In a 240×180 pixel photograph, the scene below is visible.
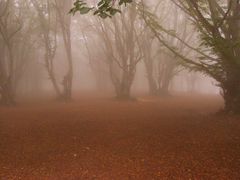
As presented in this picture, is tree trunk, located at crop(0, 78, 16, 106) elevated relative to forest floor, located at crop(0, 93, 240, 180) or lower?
elevated

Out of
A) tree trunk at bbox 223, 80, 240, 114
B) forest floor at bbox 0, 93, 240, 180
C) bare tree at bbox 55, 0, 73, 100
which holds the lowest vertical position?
forest floor at bbox 0, 93, 240, 180

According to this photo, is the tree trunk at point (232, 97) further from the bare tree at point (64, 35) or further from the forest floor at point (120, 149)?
the bare tree at point (64, 35)

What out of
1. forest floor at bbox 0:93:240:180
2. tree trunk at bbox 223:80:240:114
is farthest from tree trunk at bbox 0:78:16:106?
tree trunk at bbox 223:80:240:114

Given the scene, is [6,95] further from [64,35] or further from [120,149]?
[120,149]

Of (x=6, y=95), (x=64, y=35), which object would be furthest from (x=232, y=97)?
(x=64, y=35)

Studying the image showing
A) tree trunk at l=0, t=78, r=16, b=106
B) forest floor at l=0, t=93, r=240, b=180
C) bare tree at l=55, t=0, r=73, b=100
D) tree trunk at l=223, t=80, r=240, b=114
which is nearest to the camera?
forest floor at l=0, t=93, r=240, b=180

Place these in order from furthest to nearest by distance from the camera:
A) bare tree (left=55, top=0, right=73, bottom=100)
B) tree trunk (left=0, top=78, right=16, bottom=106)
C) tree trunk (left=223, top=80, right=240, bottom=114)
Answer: bare tree (left=55, top=0, right=73, bottom=100) → tree trunk (left=0, top=78, right=16, bottom=106) → tree trunk (left=223, top=80, right=240, bottom=114)

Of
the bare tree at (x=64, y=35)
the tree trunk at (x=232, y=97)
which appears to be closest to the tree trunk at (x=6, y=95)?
the bare tree at (x=64, y=35)

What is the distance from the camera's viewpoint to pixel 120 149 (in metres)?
5.09

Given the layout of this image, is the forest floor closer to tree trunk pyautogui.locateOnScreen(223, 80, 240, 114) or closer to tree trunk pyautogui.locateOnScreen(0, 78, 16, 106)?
tree trunk pyautogui.locateOnScreen(223, 80, 240, 114)

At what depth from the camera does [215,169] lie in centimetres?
404

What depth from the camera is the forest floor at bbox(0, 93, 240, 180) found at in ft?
13.3

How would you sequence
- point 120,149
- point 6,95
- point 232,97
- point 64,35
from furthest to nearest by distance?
point 64,35 → point 6,95 → point 232,97 → point 120,149

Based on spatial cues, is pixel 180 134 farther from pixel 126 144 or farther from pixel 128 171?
pixel 128 171
